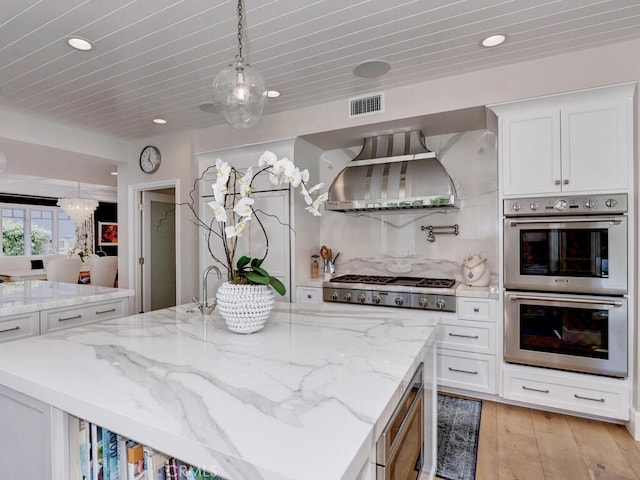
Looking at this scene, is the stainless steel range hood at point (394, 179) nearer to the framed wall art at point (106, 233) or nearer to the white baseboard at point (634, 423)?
the white baseboard at point (634, 423)

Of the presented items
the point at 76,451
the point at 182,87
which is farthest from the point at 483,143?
the point at 76,451

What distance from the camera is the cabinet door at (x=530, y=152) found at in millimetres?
2529

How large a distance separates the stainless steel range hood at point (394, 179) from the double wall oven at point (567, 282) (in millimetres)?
592

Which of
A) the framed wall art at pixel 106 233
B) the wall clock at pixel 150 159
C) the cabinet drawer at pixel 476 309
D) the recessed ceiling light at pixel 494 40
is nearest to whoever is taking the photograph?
the recessed ceiling light at pixel 494 40

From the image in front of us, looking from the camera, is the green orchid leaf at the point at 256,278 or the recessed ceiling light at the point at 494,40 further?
the recessed ceiling light at the point at 494,40

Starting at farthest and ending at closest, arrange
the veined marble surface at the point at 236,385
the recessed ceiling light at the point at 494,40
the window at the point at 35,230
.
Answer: the window at the point at 35,230 → the recessed ceiling light at the point at 494,40 → the veined marble surface at the point at 236,385

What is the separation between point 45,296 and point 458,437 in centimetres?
300

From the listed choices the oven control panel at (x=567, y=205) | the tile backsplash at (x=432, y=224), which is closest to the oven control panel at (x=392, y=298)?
the tile backsplash at (x=432, y=224)

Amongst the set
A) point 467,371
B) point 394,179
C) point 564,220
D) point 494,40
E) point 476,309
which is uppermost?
point 494,40

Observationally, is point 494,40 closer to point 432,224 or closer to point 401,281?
point 432,224

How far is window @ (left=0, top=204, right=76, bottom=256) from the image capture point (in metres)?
8.36

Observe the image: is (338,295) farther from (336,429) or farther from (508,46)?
(336,429)

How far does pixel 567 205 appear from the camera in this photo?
2477mm

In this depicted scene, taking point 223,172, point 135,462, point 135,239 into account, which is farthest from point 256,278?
point 135,239
